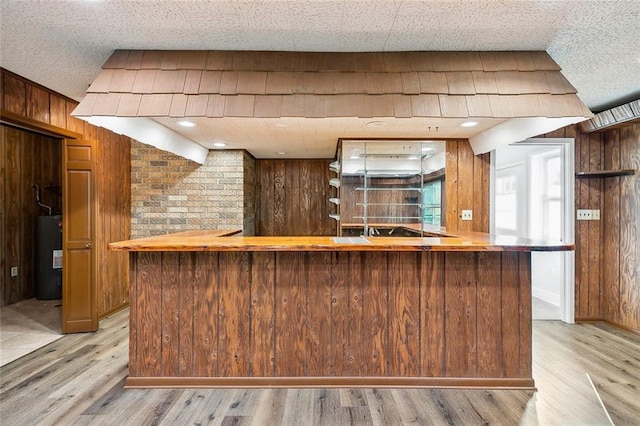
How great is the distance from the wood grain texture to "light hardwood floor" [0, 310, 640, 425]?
5.1 inches

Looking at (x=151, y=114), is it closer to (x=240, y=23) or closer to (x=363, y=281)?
(x=240, y=23)

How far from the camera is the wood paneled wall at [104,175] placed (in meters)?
2.81

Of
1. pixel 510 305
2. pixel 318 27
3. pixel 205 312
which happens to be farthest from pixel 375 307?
pixel 318 27

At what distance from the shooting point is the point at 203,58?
2.31 meters

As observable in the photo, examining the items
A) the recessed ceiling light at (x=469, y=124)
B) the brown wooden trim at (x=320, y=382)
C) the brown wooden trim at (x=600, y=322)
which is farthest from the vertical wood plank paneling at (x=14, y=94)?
the brown wooden trim at (x=600, y=322)

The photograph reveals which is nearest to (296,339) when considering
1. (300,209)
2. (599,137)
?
(300,209)

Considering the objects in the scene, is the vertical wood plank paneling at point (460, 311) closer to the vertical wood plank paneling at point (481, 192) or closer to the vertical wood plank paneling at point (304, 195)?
the vertical wood plank paneling at point (481, 192)

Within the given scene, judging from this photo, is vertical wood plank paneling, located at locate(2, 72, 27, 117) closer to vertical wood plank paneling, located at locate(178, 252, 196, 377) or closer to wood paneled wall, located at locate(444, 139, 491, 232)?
vertical wood plank paneling, located at locate(178, 252, 196, 377)

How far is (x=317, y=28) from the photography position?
6.68ft

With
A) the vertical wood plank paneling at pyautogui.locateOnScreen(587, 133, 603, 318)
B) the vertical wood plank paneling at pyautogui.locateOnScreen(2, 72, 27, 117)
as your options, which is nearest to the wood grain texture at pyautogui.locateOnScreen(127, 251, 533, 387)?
the vertical wood plank paneling at pyautogui.locateOnScreen(2, 72, 27, 117)

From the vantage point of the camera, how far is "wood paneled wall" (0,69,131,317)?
281 cm

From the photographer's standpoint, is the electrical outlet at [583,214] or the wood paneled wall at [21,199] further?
the wood paneled wall at [21,199]

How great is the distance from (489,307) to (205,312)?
1.91m

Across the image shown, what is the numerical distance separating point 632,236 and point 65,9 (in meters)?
4.95
